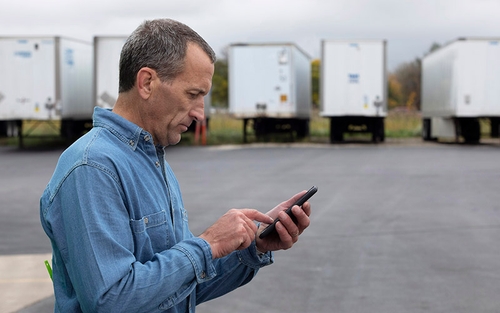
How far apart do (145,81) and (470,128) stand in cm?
2928

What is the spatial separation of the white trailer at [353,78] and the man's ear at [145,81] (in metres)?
26.5

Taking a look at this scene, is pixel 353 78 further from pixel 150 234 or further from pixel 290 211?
pixel 150 234

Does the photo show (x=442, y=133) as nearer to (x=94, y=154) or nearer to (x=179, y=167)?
(x=179, y=167)

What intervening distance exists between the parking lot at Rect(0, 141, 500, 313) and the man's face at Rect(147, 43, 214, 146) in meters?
3.79

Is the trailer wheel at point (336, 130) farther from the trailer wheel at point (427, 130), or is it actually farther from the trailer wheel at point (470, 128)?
the trailer wheel at point (427, 130)

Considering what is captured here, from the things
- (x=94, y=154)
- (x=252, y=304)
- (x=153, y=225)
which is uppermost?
(x=94, y=154)

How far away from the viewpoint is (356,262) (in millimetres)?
7742

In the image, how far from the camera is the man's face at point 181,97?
2430 mm

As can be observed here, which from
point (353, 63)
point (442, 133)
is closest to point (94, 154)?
point (353, 63)

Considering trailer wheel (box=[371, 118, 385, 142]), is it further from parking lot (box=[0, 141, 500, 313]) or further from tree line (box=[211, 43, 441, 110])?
tree line (box=[211, 43, 441, 110])

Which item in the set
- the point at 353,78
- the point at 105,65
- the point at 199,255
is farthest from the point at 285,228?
the point at 353,78

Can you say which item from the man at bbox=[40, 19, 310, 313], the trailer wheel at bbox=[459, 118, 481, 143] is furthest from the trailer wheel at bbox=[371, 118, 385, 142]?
the man at bbox=[40, 19, 310, 313]

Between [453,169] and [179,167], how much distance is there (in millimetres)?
6405

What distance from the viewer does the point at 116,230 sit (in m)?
2.23
